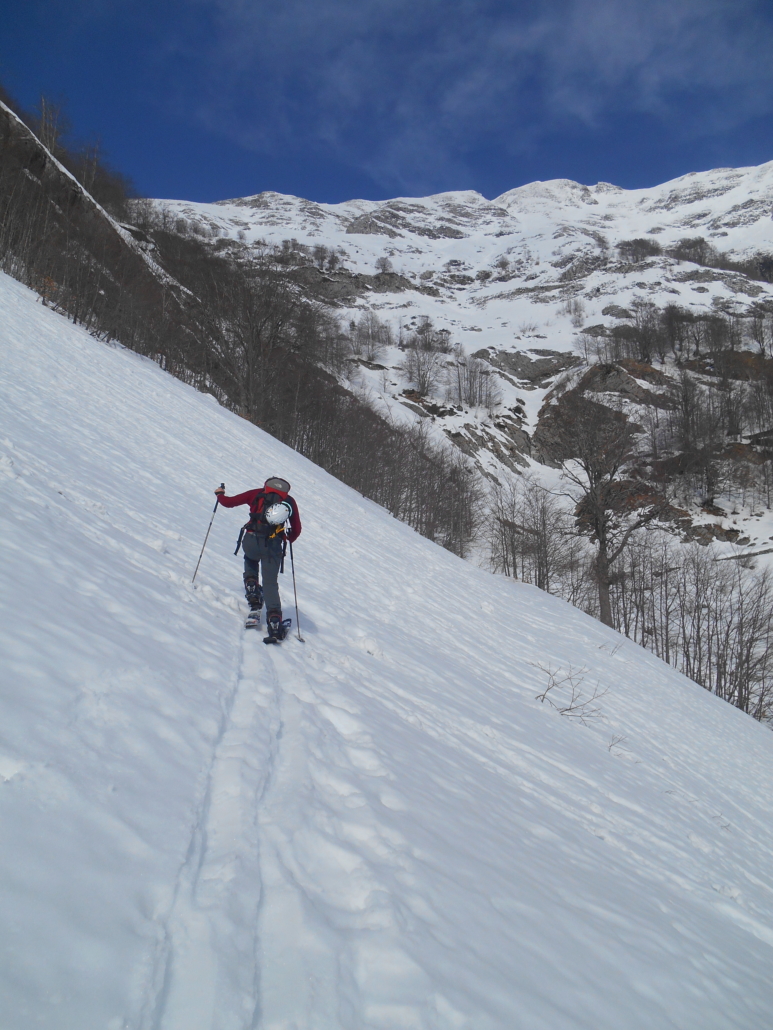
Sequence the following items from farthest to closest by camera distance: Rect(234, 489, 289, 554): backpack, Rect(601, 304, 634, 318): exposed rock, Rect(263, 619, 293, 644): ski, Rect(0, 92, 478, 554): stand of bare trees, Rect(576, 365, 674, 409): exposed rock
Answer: Rect(601, 304, 634, 318): exposed rock
Rect(576, 365, 674, 409): exposed rock
Rect(0, 92, 478, 554): stand of bare trees
Rect(234, 489, 289, 554): backpack
Rect(263, 619, 293, 644): ski

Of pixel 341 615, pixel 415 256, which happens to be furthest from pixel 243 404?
pixel 415 256

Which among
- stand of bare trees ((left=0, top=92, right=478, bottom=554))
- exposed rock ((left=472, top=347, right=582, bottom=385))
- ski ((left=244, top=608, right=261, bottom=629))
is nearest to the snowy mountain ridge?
exposed rock ((left=472, top=347, right=582, bottom=385))

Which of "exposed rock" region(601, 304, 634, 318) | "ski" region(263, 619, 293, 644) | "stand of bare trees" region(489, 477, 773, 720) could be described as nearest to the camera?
"ski" region(263, 619, 293, 644)

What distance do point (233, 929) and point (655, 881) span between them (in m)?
3.78

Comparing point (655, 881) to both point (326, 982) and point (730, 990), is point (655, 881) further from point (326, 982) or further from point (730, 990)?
point (326, 982)

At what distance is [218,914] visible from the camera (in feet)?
5.32

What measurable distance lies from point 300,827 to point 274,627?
103 inches

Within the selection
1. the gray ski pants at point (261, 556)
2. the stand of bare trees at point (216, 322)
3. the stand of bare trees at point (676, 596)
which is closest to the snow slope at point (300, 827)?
the gray ski pants at point (261, 556)

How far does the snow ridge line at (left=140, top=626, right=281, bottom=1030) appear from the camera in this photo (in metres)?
1.32

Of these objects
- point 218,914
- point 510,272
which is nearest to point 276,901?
point 218,914

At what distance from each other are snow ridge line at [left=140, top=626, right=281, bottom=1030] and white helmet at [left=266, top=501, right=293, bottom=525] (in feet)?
8.81

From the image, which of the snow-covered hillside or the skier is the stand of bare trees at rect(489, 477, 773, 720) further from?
the snow-covered hillside

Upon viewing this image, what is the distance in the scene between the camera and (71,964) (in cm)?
117

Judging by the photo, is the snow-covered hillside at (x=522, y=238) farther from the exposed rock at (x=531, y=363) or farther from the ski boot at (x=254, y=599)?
the ski boot at (x=254, y=599)
